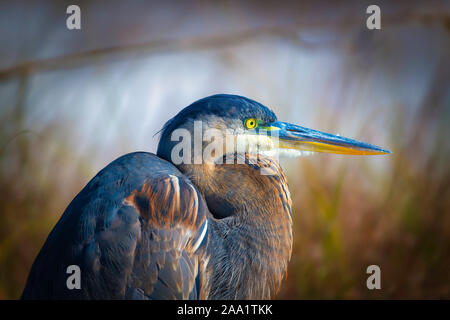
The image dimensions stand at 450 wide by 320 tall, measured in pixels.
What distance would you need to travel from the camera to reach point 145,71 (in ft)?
10.4

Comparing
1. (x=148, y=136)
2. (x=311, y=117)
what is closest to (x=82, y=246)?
(x=148, y=136)

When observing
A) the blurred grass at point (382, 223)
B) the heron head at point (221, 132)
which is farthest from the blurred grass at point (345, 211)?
the heron head at point (221, 132)

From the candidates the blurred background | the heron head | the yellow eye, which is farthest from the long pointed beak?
the blurred background

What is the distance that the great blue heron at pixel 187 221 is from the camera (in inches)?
44.6

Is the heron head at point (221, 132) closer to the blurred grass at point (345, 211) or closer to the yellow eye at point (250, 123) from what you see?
the yellow eye at point (250, 123)

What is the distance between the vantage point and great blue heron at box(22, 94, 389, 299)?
1134 mm

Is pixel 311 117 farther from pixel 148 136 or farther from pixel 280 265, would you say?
pixel 280 265

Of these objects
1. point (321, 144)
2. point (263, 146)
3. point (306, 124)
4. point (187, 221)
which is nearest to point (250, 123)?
point (263, 146)

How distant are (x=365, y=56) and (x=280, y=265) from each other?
6.77 feet

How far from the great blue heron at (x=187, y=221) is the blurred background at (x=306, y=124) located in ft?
3.99

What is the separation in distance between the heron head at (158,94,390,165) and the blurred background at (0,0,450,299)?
1.16 m

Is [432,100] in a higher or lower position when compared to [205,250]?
higher

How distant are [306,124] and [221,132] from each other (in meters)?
1.76

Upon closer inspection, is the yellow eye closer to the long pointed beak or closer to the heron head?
the heron head
